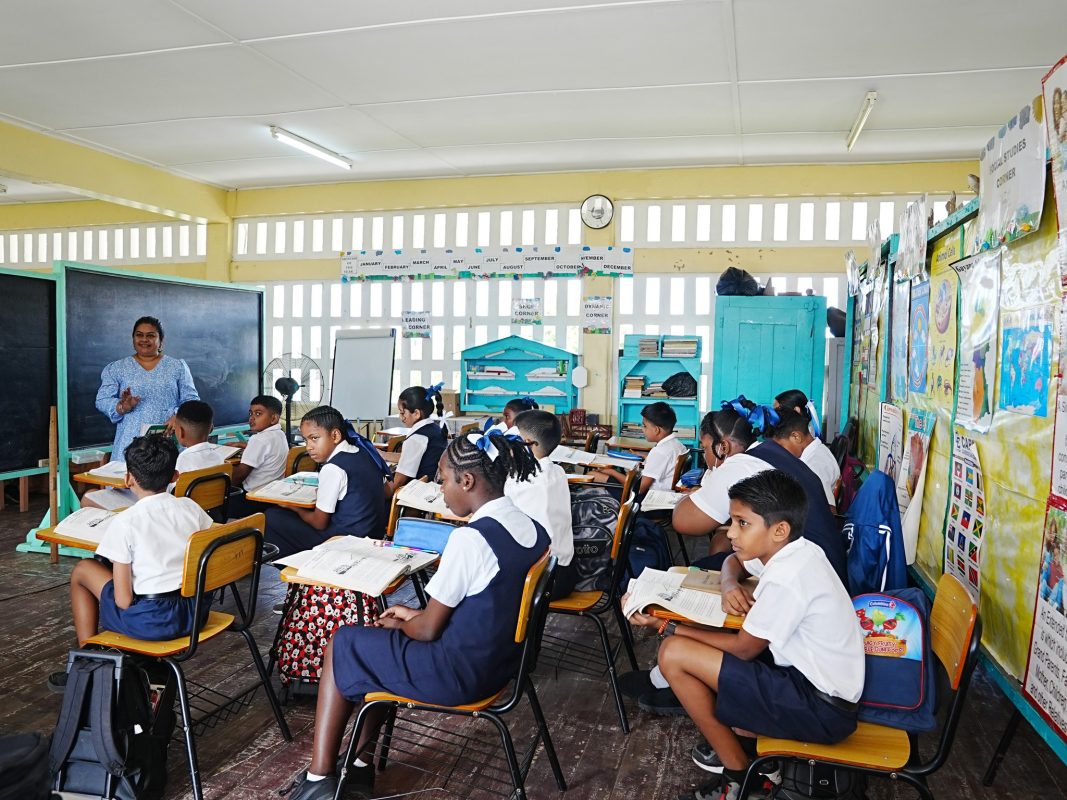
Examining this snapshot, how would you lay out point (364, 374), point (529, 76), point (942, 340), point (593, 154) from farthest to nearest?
point (364, 374) < point (593, 154) < point (529, 76) < point (942, 340)

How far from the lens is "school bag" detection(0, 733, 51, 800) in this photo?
4.33 feet

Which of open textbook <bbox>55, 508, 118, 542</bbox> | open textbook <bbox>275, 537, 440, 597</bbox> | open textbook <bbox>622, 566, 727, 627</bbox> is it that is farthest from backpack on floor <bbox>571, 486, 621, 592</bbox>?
open textbook <bbox>55, 508, 118, 542</bbox>

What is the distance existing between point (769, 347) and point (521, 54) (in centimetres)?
334

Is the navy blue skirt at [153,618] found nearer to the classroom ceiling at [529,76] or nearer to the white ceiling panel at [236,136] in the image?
the classroom ceiling at [529,76]

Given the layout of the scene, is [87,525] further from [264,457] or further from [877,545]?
[877,545]

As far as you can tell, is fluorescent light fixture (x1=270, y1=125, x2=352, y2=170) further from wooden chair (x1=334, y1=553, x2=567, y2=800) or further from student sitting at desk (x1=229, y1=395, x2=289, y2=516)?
wooden chair (x1=334, y1=553, x2=567, y2=800)

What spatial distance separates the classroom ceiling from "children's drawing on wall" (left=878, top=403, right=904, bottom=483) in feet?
6.68

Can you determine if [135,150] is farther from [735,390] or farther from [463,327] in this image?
[735,390]

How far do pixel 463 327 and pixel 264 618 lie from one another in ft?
14.9

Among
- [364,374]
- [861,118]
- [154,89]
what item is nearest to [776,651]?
[861,118]

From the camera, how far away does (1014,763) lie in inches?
103

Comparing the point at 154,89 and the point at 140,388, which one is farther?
the point at 154,89

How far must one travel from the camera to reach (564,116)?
5805 millimetres

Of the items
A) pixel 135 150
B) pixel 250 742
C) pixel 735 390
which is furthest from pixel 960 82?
pixel 135 150
